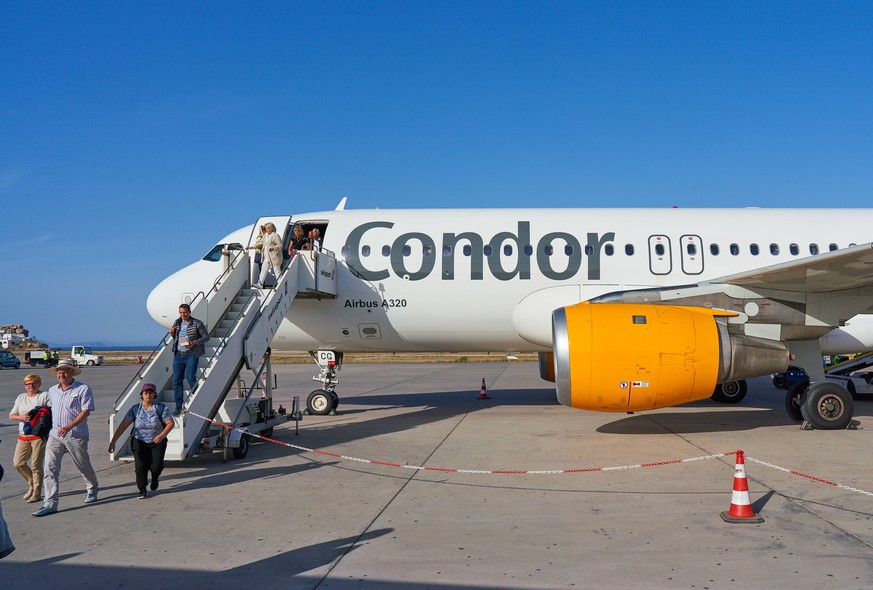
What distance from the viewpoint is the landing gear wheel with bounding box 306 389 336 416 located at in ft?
46.5

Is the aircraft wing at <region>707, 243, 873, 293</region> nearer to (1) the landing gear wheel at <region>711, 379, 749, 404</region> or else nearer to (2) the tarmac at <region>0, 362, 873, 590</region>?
(2) the tarmac at <region>0, 362, 873, 590</region>

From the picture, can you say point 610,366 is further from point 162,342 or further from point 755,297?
point 162,342

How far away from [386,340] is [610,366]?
5.48 meters

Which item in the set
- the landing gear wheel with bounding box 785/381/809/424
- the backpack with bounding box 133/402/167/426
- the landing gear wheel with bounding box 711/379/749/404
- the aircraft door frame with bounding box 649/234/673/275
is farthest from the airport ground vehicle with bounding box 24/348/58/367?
the landing gear wheel with bounding box 785/381/809/424

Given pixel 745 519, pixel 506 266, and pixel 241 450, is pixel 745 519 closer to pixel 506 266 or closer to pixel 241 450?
pixel 241 450

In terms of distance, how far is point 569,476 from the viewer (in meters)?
7.96

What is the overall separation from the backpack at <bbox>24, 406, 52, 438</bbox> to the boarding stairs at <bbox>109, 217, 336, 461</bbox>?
1.12m

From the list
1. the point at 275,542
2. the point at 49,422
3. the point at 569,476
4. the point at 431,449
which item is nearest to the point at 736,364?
the point at 569,476

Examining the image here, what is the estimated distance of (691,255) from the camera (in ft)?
43.1

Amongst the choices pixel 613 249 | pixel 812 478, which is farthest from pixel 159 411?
pixel 613 249

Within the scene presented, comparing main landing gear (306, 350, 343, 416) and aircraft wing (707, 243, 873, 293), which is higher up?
aircraft wing (707, 243, 873, 293)

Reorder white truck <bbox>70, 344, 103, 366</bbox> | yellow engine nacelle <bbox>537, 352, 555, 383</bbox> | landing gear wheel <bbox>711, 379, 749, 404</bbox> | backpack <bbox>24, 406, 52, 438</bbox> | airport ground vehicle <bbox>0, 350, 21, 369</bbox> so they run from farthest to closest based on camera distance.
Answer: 1. white truck <bbox>70, 344, 103, 366</bbox>
2. airport ground vehicle <bbox>0, 350, 21, 369</bbox>
3. landing gear wheel <bbox>711, 379, 749, 404</bbox>
4. yellow engine nacelle <bbox>537, 352, 555, 383</bbox>
5. backpack <bbox>24, 406, 52, 438</bbox>

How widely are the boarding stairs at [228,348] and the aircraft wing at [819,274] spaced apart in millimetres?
7555

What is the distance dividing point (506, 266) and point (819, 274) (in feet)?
17.9
